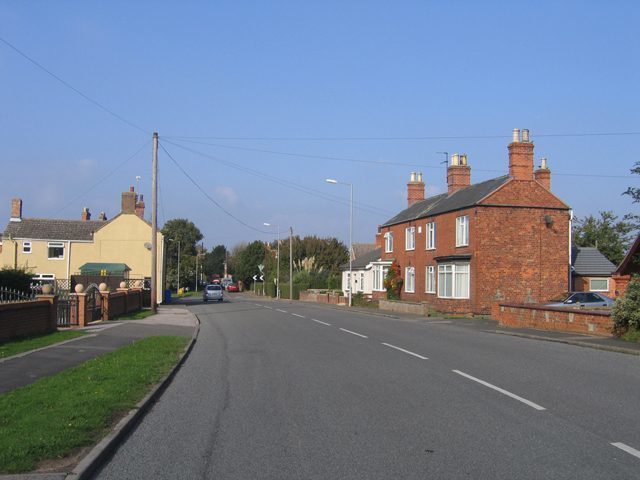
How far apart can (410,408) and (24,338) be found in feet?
42.6

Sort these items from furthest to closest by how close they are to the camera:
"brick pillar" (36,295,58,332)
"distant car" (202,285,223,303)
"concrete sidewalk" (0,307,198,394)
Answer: "distant car" (202,285,223,303), "brick pillar" (36,295,58,332), "concrete sidewalk" (0,307,198,394)

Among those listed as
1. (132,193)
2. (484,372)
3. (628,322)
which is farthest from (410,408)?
(132,193)

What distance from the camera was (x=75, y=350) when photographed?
15.5 meters

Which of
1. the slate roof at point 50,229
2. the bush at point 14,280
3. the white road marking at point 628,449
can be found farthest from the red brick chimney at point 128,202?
the white road marking at point 628,449

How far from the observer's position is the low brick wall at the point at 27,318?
17.2m

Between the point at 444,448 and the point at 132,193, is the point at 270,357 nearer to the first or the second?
the point at 444,448

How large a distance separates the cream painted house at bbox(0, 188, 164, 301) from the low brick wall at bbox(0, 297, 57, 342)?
32137 millimetres

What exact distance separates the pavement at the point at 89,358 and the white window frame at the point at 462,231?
56.4 ft

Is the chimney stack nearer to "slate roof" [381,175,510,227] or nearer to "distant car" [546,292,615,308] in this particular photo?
"slate roof" [381,175,510,227]

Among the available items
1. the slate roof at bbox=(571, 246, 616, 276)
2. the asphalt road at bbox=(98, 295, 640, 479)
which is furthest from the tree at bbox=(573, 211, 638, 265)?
the asphalt road at bbox=(98, 295, 640, 479)

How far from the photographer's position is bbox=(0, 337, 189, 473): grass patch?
6441 millimetres

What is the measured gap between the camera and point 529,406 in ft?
30.2

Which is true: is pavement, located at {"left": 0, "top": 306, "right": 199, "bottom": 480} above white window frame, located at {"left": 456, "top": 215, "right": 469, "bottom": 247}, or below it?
below

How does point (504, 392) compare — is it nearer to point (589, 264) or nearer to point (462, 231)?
point (462, 231)
